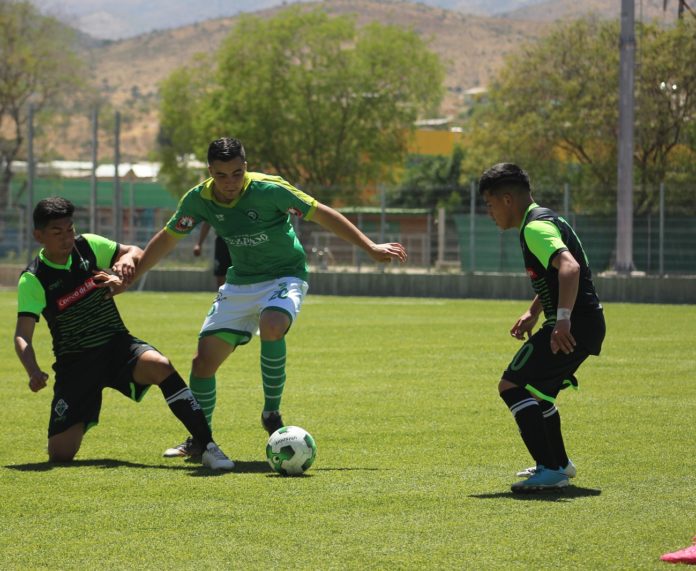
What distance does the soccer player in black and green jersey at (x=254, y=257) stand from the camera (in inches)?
314

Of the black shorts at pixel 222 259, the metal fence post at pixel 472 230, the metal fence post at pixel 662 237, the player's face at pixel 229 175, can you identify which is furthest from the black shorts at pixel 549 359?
the metal fence post at pixel 472 230

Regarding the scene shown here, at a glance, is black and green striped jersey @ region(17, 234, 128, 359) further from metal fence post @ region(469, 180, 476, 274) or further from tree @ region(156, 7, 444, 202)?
tree @ region(156, 7, 444, 202)

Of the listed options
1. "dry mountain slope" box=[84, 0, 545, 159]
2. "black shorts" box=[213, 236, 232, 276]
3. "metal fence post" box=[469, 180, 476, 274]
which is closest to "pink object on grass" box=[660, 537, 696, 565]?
"black shorts" box=[213, 236, 232, 276]

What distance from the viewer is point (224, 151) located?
765 centimetres

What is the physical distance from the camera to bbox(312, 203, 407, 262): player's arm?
782 centimetres

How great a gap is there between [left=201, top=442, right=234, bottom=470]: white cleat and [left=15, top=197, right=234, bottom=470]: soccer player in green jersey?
0.31ft

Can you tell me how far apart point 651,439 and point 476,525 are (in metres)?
2.96

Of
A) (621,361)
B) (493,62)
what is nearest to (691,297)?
(621,361)

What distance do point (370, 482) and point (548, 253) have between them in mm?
1506

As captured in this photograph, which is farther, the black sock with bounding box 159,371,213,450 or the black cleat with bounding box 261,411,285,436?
the black cleat with bounding box 261,411,285,436

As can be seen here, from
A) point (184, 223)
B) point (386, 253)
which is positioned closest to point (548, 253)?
point (386, 253)

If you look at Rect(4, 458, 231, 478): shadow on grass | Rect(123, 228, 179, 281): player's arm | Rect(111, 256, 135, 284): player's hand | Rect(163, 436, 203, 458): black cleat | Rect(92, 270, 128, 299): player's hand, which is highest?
Rect(123, 228, 179, 281): player's arm

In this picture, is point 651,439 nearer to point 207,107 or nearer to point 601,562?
point 601,562

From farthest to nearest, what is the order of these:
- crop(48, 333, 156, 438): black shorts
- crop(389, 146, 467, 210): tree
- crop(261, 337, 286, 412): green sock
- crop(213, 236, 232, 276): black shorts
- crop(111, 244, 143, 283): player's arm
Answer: crop(389, 146, 467, 210): tree, crop(213, 236, 232, 276): black shorts, crop(261, 337, 286, 412): green sock, crop(48, 333, 156, 438): black shorts, crop(111, 244, 143, 283): player's arm
